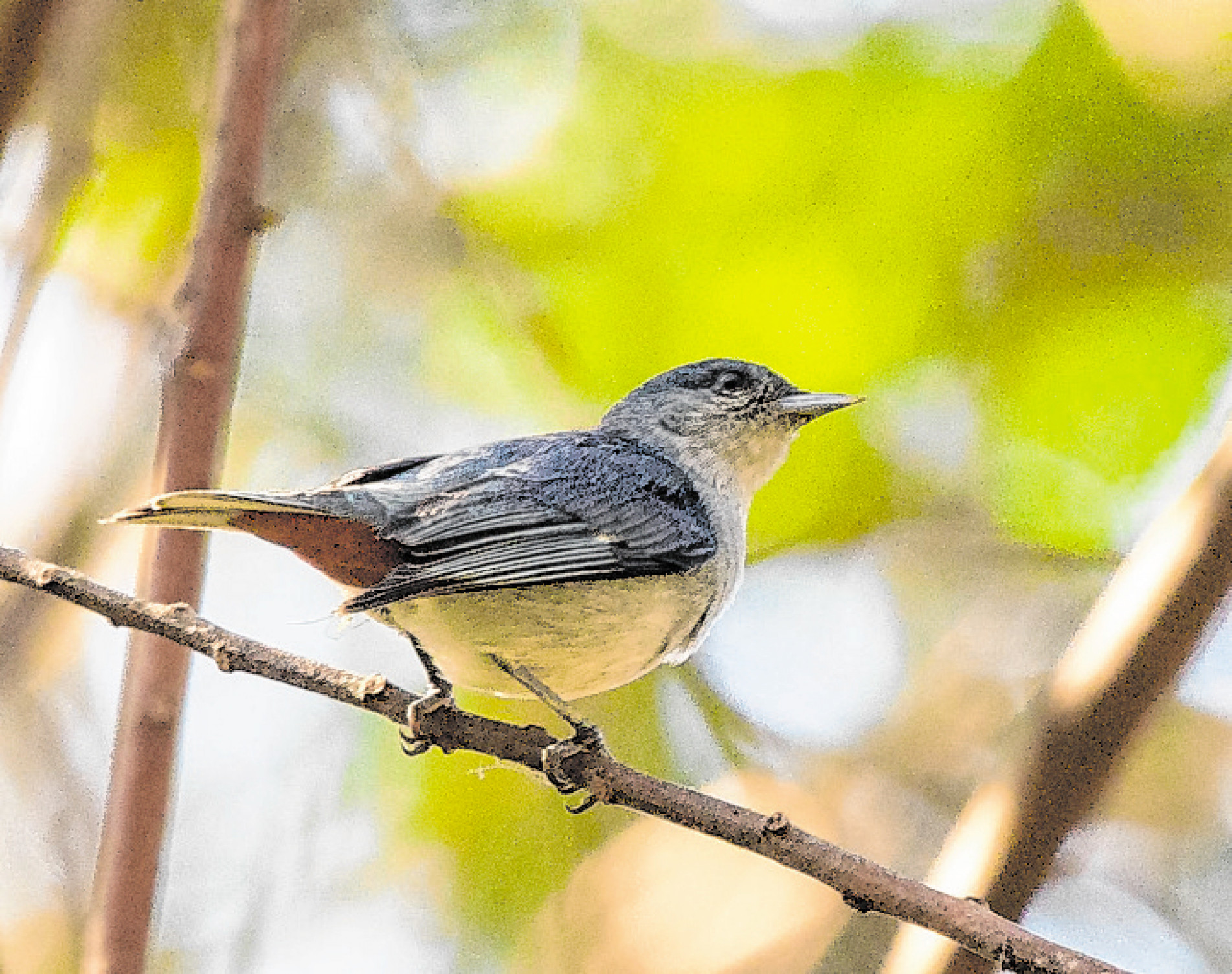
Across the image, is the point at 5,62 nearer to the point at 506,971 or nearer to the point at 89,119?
the point at 89,119

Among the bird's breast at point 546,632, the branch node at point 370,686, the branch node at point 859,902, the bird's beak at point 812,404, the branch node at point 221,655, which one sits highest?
the bird's beak at point 812,404

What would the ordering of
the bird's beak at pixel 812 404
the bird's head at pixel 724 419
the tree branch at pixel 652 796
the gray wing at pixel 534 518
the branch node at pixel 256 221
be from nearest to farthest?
1. the tree branch at pixel 652 796
2. the branch node at pixel 256 221
3. the gray wing at pixel 534 518
4. the bird's beak at pixel 812 404
5. the bird's head at pixel 724 419

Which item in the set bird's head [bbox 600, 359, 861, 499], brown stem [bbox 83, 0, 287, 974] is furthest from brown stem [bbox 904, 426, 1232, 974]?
bird's head [bbox 600, 359, 861, 499]

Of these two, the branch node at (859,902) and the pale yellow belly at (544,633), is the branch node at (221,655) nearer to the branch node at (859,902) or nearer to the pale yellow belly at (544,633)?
the pale yellow belly at (544,633)

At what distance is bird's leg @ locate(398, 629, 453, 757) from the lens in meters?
2.56

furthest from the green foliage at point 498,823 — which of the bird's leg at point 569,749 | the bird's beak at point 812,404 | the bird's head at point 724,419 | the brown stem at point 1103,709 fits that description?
the brown stem at point 1103,709

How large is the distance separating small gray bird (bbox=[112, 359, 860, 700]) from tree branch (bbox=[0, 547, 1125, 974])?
0.58ft

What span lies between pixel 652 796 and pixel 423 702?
54cm

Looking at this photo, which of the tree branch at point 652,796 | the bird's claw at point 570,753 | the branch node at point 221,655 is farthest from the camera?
the bird's claw at point 570,753

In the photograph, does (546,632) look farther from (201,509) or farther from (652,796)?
(201,509)

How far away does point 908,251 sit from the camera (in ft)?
14.5

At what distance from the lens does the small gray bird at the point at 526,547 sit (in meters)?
2.72

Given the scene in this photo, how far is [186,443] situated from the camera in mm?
2521

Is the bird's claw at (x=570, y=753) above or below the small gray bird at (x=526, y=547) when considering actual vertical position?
below
